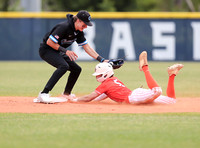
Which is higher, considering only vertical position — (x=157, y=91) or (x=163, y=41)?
(x=157, y=91)

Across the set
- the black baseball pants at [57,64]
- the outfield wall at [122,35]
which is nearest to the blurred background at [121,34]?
the outfield wall at [122,35]

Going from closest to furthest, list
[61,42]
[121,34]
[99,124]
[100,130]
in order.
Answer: [100,130], [99,124], [61,42], [121,34]

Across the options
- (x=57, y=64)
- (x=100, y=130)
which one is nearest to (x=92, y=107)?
(x=57, y=64)

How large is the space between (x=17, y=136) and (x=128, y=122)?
5.50ft

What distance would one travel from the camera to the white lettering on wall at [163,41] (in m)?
21.6

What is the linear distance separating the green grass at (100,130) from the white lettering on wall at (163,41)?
14.4m

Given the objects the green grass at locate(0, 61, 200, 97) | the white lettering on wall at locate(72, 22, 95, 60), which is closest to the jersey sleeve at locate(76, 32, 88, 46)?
the green grass at locate(0, 61, 200, 97)

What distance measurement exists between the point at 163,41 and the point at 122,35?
1.91 meters

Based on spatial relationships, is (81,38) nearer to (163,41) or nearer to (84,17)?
(84,17)

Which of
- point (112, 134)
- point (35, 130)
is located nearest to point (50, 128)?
point (35, 130)

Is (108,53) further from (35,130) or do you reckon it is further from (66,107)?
(35,130)

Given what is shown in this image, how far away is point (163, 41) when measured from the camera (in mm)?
21625

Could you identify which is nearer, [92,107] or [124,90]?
[92,107]

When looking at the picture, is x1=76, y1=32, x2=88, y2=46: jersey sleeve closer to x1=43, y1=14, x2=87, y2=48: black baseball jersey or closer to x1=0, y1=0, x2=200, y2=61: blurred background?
x1=43, y1=14, x2=87, y2=48: black baseball jersey
